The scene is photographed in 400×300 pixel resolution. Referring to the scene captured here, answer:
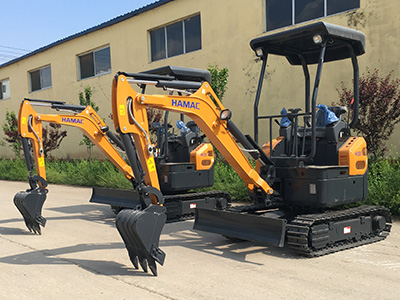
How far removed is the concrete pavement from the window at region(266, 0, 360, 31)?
20.5 ft

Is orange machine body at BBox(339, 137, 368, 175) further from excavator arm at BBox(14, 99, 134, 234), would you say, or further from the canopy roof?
excavator arm at BBox(14, 99, 134, 234)

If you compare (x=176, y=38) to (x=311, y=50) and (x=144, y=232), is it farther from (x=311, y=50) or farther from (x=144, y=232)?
(x=144, y=232)

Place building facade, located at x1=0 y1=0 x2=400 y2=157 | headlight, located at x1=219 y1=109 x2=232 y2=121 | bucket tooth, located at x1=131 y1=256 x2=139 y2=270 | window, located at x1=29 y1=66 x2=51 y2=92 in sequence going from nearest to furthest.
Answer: bucket tooth, located at x1=131 y1=256 x2=139 y2=270 < headlight, located at x1=219 y1=109 x2=232 y2=121 < building facade, located at x1=0 y1=0 x2=400 y2=157 < window, located at x1=29 y1=66 x2=51 y2=92

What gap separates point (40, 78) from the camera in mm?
24500

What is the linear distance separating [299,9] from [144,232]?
937 centimetres

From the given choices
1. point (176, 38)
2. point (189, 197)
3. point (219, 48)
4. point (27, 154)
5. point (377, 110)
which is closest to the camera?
point (27, 154)

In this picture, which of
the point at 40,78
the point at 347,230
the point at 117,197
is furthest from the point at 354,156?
the point at 40,78

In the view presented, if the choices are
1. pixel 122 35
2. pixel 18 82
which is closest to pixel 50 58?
pixel 18 82

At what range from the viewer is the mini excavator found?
558cm

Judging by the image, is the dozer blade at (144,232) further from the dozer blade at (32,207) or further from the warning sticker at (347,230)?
the dozer blade at (32,207)

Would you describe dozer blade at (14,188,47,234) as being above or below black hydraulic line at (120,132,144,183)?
below

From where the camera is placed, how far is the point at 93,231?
8.07 metres

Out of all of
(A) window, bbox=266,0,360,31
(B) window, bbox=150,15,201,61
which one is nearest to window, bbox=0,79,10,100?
(B) window, bbox=150,15,201,61

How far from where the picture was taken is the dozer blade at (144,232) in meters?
5.24
